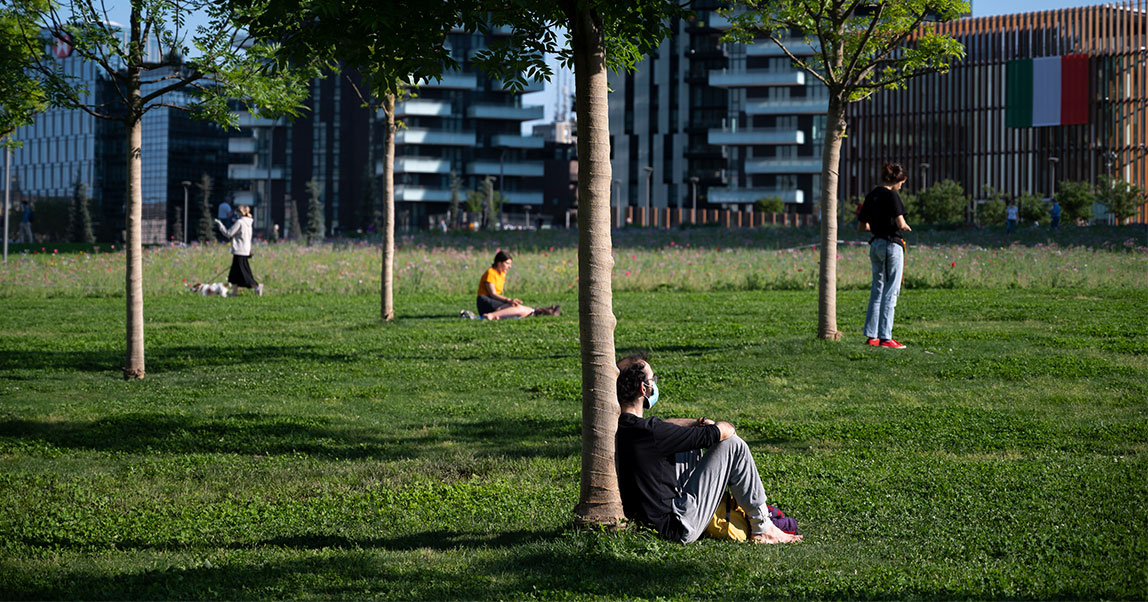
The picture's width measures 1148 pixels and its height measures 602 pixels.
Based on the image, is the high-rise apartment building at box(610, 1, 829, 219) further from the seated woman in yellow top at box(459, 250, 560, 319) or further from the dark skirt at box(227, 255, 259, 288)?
the seated woman in yellow top at box(459, 250, 560, 319)

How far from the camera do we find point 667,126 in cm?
10544

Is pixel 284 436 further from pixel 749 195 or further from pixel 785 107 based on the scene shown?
pixel 785 107

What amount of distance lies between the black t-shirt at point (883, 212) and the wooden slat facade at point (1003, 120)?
7954 cm

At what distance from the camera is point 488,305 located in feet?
61.9

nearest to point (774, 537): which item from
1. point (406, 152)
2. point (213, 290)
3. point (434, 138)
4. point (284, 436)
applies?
point (284, 436)

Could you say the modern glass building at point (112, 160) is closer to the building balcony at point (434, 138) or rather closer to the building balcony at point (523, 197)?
the building balcony at point (434, 138)

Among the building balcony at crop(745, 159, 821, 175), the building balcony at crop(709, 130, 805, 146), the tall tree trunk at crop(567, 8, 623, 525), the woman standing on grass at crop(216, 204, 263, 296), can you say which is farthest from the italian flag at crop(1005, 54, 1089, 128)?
the tall tree trunk at crop(567, 8, 623, 525)

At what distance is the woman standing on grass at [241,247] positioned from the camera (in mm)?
22906

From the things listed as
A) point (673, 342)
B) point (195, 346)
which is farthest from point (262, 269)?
point (673, 342)

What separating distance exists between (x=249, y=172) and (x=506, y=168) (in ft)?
80.4

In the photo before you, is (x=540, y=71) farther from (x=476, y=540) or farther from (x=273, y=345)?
(x=273, y=345)

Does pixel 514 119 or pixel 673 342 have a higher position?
pixel 514 119

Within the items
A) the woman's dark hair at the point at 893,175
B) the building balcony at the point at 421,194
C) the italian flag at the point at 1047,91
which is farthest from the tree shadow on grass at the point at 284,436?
the building balcony at the point at 421,194

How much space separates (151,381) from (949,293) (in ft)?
48.4
